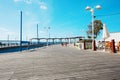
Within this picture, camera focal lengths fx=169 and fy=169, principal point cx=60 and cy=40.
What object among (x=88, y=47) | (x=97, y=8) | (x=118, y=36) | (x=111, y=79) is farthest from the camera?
(x=118, y=36)

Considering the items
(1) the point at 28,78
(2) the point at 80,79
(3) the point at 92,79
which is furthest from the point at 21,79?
(3) the point at 92,79

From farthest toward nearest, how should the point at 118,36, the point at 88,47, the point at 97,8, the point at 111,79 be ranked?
the point at 118,36 → the point at 88,47 → the point at 97,8 → the point at 111,79

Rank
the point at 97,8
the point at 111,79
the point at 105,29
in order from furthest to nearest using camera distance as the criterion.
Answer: the point at 105,29 → the point at 97,8 → the point at 111,79

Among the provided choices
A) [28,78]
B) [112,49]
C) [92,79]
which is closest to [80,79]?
[92,79]

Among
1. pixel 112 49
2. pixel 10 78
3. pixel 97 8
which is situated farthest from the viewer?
pixel 97 8

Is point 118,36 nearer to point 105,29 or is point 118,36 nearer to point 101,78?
point 105,29

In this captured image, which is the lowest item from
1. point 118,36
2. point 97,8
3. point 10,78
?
point 10,78

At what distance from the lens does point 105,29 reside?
58.3 m

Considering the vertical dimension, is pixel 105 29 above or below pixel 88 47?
above

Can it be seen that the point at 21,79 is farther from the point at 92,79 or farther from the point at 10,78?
the point at 92,79

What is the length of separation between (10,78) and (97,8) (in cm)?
2733

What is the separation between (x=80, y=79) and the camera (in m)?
6.85

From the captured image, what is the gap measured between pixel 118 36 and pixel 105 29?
13862mm

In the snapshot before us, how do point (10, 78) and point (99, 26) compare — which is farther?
point (99, 26)
